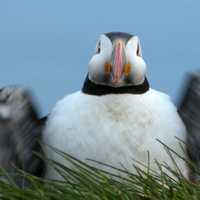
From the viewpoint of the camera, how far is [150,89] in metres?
8.86

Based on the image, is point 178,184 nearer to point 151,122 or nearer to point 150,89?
point 151,122

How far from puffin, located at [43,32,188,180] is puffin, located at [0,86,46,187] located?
170 millimetres

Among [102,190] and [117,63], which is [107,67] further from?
[102,190]

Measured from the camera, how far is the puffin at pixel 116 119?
8.22 m

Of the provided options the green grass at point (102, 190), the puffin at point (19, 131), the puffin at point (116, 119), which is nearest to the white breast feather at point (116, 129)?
the puffin at point (116, 119)

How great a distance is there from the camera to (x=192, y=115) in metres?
8.60

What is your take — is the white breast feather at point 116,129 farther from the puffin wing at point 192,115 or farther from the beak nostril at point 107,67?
the beak nostril at point 107,67

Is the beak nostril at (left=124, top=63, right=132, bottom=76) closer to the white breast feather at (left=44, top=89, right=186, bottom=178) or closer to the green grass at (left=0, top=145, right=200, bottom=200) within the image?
the white breast feather at (left=44, top=89, right=186, bottom=178)

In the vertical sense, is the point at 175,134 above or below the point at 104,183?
below

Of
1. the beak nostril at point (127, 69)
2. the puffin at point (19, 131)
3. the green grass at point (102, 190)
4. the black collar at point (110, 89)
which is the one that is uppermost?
the beak nostril at point (127, 69)

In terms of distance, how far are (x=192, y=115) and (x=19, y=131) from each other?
1.58 meters

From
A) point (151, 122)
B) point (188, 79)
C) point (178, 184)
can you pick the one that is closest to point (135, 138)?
point (151, 122)

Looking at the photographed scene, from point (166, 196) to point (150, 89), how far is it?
3410mm

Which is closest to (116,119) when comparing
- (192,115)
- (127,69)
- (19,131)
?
(127,69)
